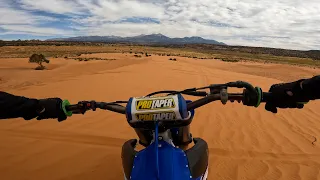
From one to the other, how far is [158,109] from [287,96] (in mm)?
934

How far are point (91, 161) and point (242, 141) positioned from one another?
2.94 meters

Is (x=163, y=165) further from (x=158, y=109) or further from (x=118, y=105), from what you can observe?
(x=118, y=105)

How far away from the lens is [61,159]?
14.4ft

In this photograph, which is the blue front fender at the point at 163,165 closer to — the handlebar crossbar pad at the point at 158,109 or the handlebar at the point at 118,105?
the handlebar crossbar pad at the point at 158,109

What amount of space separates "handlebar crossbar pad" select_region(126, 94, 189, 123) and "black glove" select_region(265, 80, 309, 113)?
26.9 inches

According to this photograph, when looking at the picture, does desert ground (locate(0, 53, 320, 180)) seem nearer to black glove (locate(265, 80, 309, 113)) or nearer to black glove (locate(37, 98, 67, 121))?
black glove (locate(37, 98, 67, 121))

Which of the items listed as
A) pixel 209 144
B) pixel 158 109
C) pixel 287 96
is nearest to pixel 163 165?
pixel 158 109

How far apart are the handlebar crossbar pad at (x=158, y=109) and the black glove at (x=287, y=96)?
0.68 metres

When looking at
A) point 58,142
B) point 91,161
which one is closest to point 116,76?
point 58,142

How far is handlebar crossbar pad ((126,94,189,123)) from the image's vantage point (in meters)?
1.87

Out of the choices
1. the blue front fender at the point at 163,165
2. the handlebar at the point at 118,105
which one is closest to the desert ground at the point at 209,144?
the handlebar at the point at 118,105

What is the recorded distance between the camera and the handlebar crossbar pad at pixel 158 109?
1.87 meters

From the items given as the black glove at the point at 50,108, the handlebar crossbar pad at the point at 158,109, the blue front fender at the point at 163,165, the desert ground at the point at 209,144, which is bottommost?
the desert ground at the point at 209,144

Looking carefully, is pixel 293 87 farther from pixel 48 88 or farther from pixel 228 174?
pixel 48 88
